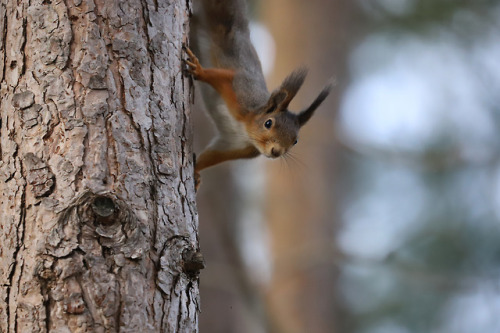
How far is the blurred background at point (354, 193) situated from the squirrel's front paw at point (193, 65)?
4.73 ft

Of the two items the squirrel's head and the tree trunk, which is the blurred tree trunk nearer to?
the squirrel's head

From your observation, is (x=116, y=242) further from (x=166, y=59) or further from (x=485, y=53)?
(x=485, y=53)

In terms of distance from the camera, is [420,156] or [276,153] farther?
[420,156]

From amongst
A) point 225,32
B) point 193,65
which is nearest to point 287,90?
point 225,32

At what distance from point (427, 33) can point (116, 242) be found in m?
3.97

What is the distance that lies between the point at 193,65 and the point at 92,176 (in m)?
0.66

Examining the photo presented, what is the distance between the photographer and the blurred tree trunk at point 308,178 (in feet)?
13.2

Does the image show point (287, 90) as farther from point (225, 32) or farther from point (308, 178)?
point (308, 178)

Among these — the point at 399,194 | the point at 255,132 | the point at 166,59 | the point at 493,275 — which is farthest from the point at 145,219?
the point at 399,194

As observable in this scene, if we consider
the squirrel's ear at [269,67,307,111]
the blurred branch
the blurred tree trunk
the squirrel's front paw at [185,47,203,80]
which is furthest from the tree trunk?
the blurred branch

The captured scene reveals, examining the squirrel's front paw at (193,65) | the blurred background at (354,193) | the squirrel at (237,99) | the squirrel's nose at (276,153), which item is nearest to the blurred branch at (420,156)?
the blurred background at (354,193)

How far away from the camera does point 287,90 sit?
2387mm

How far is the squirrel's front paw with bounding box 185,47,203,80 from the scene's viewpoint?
181cm

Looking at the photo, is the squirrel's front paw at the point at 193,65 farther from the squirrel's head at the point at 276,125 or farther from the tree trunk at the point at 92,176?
the squirrel's head at the point at 276,125
